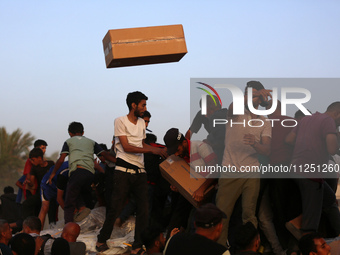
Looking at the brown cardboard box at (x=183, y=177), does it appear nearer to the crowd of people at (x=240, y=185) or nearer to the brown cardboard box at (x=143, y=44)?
the crowd of people at (x=240, y=185)

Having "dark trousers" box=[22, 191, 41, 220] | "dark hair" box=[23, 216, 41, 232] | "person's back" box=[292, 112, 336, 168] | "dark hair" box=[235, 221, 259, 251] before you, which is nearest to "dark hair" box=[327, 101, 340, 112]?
"person's back" box=[292, 112, 336, 168]

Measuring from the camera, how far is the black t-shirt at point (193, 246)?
384 centimetres

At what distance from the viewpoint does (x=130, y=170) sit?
22.6 ft

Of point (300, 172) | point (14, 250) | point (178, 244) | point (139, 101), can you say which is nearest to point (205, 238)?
point (178, 244)

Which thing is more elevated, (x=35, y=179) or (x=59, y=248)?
(x=35, y=179)

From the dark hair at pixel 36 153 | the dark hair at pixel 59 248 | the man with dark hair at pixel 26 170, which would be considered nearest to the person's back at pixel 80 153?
the dark hair at pixel 36 153

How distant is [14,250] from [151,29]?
3060 mm

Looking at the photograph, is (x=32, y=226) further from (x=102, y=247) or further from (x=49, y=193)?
(x=49, y=193)

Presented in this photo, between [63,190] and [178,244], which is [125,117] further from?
[178,244]

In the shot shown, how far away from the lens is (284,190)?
6168mm

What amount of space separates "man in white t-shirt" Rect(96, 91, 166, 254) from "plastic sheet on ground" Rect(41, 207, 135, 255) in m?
0.17

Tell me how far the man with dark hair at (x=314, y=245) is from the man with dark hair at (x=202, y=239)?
138 centimetres

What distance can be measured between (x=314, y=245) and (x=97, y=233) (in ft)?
11.7

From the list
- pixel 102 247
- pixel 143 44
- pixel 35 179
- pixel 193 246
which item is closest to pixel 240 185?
pixel 102 247
